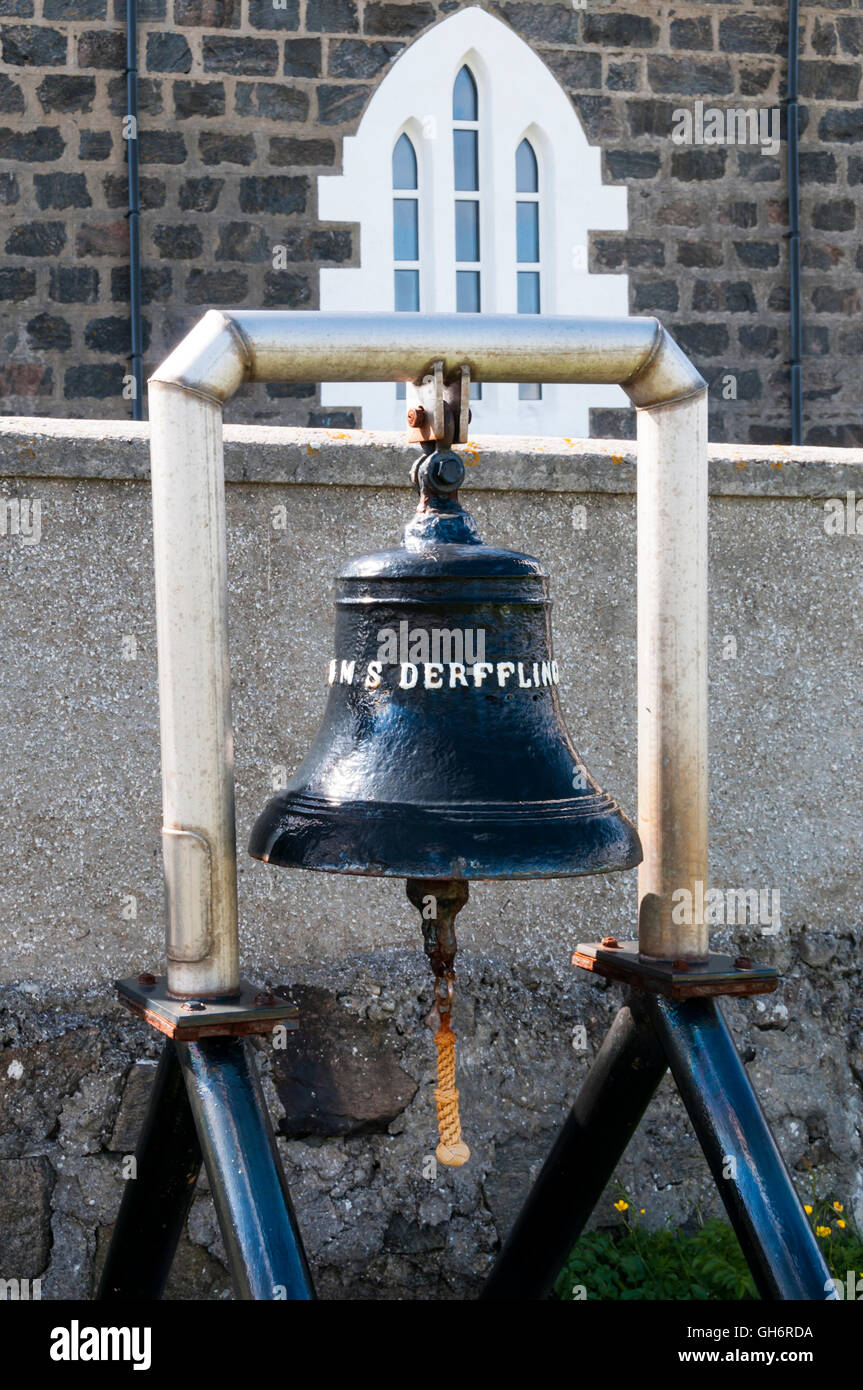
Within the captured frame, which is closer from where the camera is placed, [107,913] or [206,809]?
[206,809]

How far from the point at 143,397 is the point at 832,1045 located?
14.5ft

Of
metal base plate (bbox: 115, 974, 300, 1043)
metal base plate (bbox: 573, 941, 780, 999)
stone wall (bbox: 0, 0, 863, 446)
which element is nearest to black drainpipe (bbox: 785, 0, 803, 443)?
stone wall (bbox: 0, 0, 863, 446)

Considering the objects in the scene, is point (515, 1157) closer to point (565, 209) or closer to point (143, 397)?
point (143, 397)

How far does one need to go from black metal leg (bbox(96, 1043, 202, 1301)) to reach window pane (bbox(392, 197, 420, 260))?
540 cm

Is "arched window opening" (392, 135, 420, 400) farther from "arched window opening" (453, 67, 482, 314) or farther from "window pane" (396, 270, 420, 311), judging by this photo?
"arched window opening" (453, 67, 482, 314)

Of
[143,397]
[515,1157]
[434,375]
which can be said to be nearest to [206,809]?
[434,375]

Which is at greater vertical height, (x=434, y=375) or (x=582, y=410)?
(x=582, y=410)

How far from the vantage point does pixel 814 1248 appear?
1.93m

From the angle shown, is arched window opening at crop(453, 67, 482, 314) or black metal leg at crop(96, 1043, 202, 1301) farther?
arched window opening at crop(453, 67, 482, 314)

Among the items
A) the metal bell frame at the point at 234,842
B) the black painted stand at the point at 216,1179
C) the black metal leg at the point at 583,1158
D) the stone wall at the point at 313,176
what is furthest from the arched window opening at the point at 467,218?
the black painted stand at the point at 216,1179

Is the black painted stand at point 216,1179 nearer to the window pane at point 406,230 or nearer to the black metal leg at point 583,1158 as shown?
the black metal leg at point 583,1158

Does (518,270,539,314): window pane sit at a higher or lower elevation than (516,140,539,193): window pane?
lower

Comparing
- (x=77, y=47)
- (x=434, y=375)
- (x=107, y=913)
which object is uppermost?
(x=77, y=47)

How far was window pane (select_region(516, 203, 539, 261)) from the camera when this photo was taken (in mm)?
6805
